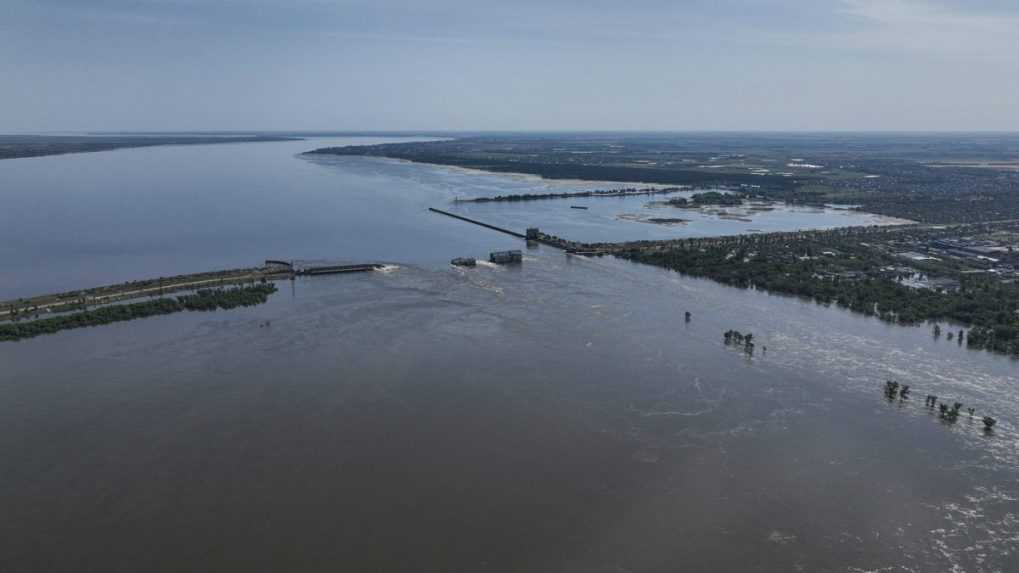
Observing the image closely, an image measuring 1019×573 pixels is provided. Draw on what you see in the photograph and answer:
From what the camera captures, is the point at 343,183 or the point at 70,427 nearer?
the point at 70,427

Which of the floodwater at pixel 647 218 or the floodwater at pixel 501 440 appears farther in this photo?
the floodwater at pixel 647 218

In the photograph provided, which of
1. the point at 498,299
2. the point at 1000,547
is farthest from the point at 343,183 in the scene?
the point at 1000,547

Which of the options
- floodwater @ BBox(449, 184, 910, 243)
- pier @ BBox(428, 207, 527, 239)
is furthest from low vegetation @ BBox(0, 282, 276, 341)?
floodwater @ BBox(449, 184, 910, 243)

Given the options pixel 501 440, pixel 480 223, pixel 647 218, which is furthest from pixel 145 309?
pixel 647 218

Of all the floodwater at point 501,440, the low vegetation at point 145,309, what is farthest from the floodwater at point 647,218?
the low vegetation at point 145,309

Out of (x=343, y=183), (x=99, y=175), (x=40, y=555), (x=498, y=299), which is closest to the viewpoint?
(x=40, y=555)

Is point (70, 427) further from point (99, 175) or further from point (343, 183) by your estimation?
point (99, 175)

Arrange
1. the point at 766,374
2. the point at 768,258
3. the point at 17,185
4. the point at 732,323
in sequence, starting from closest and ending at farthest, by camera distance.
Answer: the point at 766,374, the point at 732,323, the point at 768,258, the point at 17,185

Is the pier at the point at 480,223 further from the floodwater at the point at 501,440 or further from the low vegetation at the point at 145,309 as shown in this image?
the low vegetation at the point at 145,309

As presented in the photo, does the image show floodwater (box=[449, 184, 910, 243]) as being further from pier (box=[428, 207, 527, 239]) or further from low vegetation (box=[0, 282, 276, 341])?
low vegetation (box=[0, 282, 276, 341])
